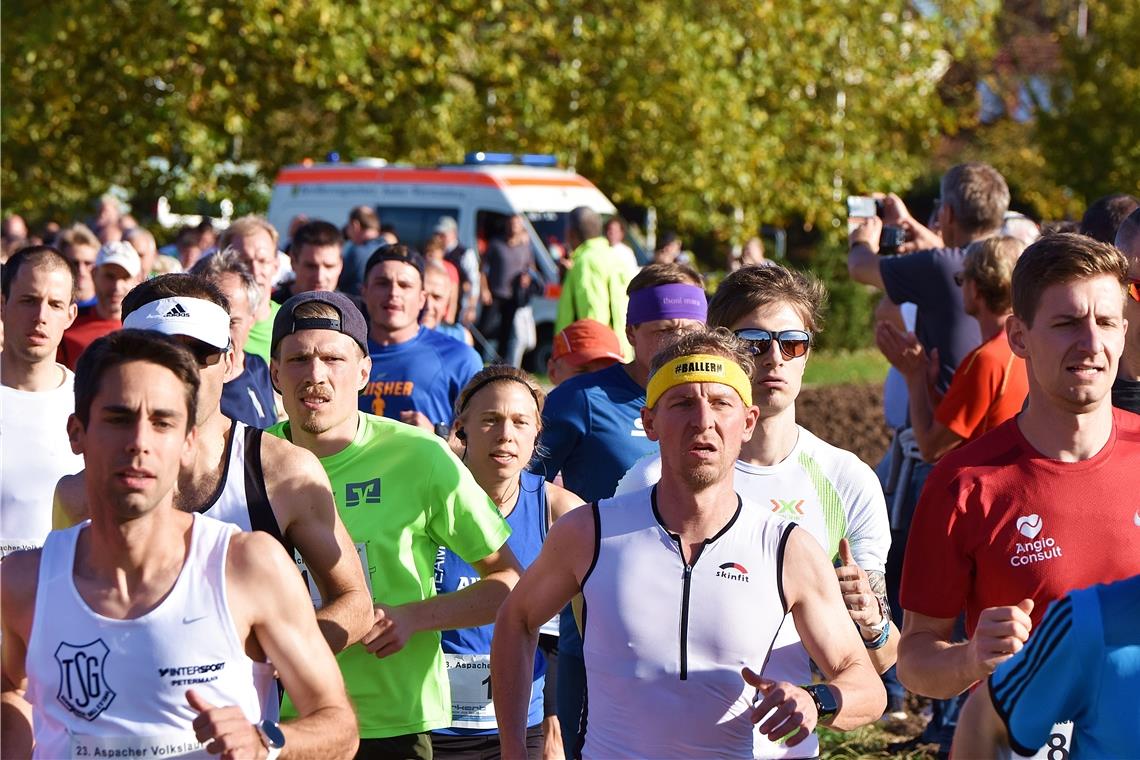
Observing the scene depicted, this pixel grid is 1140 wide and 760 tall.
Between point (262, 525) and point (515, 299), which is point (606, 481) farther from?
point (515, 299)

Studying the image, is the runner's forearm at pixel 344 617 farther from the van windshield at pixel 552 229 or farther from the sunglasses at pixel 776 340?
the van windshield at pixel 552 229

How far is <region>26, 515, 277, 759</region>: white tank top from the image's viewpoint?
3211 millimetres

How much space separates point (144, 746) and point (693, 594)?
1.26 metres

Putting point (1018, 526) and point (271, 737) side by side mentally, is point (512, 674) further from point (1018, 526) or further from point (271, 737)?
point (1018, 526)

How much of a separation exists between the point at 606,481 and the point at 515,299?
42.0 ft

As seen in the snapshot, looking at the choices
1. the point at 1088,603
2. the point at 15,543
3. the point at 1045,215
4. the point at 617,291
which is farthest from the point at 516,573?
the point at 1045,215

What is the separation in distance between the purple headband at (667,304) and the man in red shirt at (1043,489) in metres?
1.88

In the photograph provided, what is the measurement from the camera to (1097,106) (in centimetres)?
2636

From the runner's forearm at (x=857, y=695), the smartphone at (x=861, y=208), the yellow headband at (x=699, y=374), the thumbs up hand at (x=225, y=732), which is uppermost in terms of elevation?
the smartphone at (x=861, y=208)

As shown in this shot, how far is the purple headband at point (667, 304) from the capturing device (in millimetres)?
5715

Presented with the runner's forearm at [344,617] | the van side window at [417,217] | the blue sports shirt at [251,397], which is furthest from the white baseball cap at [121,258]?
the van side window at [417,217]

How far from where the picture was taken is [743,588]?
382 cm

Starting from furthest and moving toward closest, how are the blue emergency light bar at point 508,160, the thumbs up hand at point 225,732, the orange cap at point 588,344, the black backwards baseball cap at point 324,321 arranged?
the blue emergency light bar at point 508,160 → the orange cap at point 588,344 → the black backwards baseball cap at point 324,321 → the thumbs up hand at point 225,732

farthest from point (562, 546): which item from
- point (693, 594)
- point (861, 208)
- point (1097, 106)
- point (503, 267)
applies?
point (1097, 106)
